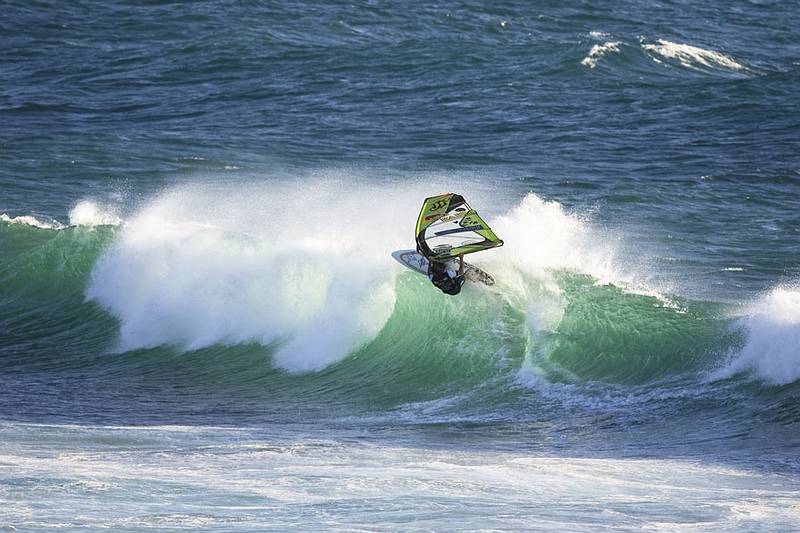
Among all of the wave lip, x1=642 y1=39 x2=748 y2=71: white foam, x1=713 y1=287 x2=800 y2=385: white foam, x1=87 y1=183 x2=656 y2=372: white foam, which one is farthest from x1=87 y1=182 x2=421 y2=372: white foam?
x1=642 y1=39 x2=748 y2=71: white foam

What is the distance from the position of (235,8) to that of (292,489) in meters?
36.6

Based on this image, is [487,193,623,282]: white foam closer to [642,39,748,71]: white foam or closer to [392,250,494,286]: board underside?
[392,250,494,286]: board underside

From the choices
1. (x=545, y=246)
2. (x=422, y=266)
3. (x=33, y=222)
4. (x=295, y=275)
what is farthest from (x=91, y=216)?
(x=422, y=266)

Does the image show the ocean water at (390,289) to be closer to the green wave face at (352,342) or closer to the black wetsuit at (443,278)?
the green wave face at (352,342)

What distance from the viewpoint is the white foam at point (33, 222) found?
25.4m

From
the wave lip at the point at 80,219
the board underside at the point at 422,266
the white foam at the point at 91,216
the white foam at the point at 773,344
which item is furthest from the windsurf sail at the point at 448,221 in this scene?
the wave lip at the point at 80,219

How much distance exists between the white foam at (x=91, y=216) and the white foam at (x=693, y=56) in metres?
21.0

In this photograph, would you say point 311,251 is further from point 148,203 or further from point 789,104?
point 789,104

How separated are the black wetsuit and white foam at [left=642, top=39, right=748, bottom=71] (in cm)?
2453

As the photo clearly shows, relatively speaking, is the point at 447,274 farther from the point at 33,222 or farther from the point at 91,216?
the point at 33,222

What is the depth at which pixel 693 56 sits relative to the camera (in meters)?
40.9

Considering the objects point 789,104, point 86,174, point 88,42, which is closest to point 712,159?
point 789,104

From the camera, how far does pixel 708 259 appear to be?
22906 mm

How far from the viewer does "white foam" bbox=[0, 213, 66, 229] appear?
2543 centimetres
